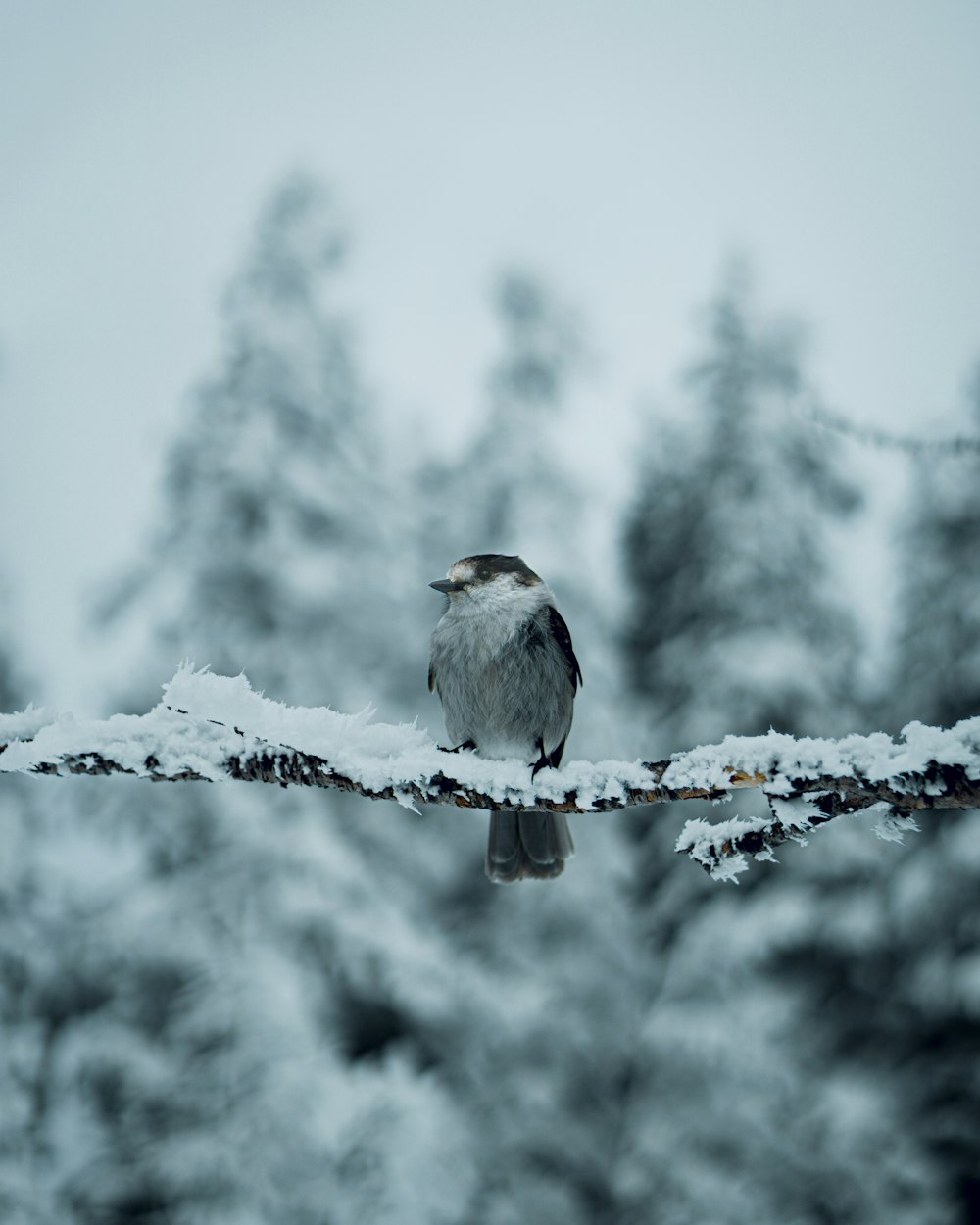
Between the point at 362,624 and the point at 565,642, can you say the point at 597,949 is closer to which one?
the point at 362,624

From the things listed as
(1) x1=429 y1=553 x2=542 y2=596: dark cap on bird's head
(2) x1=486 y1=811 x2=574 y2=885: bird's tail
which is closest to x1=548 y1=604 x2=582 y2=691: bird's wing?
(1) x1=429 y1=553 x2=542 y2=596: dark cap on bird's head

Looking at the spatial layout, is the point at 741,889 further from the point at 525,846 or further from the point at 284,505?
the point at 284,505

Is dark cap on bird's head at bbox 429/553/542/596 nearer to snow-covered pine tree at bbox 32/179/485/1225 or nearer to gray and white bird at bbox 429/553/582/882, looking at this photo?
gray and white bird at bbox 429/553/582/882

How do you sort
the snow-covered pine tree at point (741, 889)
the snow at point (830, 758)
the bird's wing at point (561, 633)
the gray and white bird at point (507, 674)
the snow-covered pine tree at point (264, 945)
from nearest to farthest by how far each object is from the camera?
the snow at point (830, 758)
the gray and white bird at point (507, 674)
the bird's wing at point (561, 633)
the snow-covered pine tree at point (264, 945)
the snow-covered pine tree at point (741, 889)

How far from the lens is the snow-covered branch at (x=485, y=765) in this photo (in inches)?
60.5

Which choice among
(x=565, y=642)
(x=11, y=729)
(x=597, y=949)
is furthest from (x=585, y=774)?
(x=597, y=949)

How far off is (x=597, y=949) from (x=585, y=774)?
552cm

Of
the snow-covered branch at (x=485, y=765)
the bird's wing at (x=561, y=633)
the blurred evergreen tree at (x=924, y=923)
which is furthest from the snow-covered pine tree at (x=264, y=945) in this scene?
the snow-covered branch at (x=485, y=765)

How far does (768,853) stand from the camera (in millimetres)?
1695

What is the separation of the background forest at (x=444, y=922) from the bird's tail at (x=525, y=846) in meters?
2.73

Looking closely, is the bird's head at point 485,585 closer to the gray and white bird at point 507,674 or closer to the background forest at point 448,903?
the gray and white bird at point 507,674

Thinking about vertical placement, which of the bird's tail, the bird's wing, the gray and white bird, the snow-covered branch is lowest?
the snow-covered branch

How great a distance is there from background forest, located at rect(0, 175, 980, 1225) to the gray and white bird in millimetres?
2763

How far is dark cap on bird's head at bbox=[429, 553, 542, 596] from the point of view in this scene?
3672 mm
